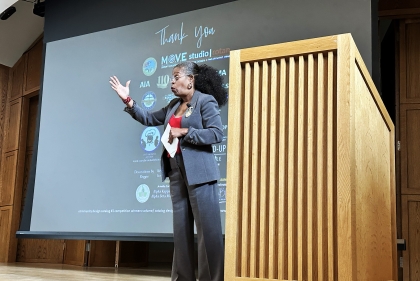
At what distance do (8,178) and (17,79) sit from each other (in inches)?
47.0

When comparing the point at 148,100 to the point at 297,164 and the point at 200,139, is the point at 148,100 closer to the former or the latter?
the point at 200,139

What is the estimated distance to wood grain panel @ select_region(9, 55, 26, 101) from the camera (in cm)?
630

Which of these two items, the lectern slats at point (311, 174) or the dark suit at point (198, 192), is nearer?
the lectern slats at point (311, 174)

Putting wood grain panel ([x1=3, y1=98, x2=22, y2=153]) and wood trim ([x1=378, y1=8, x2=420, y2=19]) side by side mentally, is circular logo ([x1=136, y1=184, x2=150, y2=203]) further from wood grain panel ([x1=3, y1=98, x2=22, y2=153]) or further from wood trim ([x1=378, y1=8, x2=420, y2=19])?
wood grain panel ([x1=3, y1=98, x2=22, y2=153])

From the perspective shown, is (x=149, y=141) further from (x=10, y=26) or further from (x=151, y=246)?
(x=10, y=26)

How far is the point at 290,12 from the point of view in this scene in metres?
3.53

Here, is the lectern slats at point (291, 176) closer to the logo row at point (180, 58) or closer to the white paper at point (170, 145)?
the white paper at point (170, 145)

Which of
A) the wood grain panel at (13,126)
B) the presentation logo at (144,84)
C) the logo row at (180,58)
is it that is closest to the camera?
the logo row at (180,58)

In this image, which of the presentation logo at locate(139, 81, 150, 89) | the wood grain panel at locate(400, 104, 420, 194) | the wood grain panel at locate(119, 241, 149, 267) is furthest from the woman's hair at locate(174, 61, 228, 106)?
the wood grain panel at locate(119, 241, 149, 267)

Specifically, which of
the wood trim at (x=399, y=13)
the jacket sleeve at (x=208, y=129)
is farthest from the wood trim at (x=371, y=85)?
the wood trim at (x=399, y=13)

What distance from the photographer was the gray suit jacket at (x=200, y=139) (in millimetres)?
1923

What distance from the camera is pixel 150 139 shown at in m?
3.96

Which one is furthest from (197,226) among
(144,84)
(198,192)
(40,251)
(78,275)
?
(40,251)

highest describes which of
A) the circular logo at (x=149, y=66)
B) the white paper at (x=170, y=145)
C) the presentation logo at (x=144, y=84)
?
the circular logo at (x=149, y=66)
